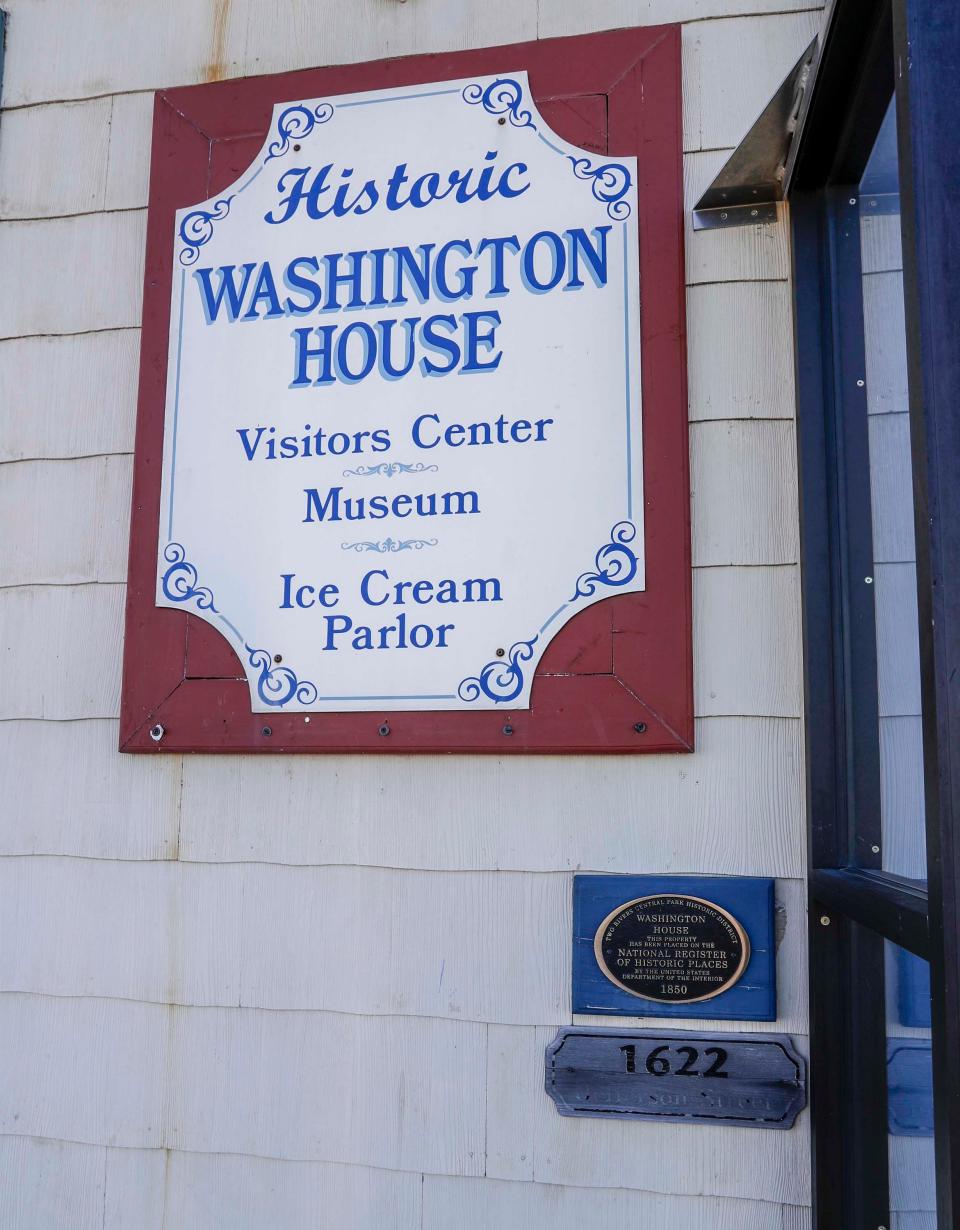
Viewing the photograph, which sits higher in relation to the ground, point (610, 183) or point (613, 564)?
point (610, 183)

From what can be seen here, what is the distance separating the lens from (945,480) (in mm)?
905

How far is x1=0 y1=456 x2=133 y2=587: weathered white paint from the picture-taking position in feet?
6.29

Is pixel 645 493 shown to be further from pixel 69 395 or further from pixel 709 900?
pixel 69 395

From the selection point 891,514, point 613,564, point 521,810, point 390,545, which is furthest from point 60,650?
point 891,514

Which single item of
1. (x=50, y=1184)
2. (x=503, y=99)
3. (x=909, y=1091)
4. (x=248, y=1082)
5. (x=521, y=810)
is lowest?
(x=50, y=1184)

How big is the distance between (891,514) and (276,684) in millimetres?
935

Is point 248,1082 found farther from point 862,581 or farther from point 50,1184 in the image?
point 862,581

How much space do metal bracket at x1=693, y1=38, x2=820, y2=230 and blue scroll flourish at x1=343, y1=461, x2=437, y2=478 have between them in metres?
0.55

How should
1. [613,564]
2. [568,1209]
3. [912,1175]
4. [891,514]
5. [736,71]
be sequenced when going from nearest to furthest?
[912,1175], [891,514], [568,1209], [613,564], [736,71]

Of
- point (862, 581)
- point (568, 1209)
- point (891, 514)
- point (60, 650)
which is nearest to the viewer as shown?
point (891, 514)

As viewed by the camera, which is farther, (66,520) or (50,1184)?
(66,520)

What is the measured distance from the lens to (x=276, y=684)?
178cm

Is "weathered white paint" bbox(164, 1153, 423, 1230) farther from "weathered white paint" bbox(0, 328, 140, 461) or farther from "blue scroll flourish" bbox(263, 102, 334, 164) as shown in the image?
"blue scroll flourish" bbox(263, 102, 334, 164)

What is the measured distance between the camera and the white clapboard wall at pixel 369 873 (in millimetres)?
1623
